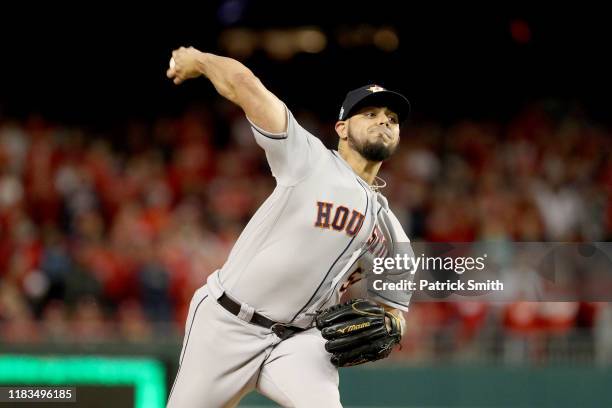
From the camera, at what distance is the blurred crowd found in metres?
7.93

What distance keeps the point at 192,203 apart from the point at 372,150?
5542mm

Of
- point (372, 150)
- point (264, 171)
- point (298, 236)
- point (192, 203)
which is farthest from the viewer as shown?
point (264, 171)

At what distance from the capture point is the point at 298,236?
12.1 ft

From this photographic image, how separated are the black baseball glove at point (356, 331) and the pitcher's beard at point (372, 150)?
58cm

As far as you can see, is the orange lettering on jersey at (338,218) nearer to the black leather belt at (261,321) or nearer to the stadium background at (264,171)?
the black leather belt at (261,321)

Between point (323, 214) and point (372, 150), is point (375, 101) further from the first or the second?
point (323, 214)

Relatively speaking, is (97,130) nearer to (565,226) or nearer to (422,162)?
(422,162)

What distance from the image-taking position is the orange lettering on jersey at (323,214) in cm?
370

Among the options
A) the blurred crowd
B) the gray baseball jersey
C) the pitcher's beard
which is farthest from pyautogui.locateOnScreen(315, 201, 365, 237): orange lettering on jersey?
the blurred crowd

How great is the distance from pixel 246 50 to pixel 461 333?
5840mm

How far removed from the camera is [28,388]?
6215 mm

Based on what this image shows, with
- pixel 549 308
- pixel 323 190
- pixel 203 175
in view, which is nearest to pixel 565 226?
pixel 549 308

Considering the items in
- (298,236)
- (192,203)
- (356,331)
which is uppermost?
(192,203)

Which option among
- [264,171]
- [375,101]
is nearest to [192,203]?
[264,171]
